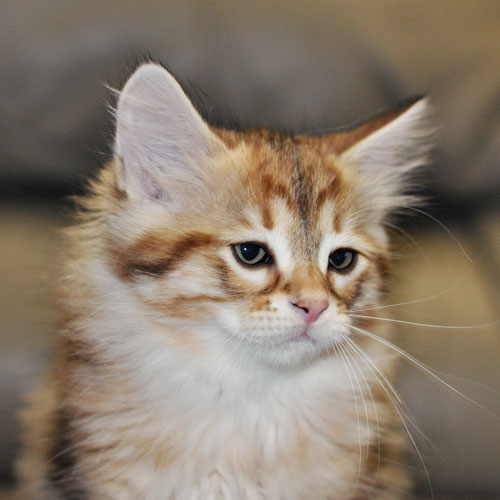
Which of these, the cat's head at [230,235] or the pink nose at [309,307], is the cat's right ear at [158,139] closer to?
the cat's head at [230,235]

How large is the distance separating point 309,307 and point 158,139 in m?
0.40

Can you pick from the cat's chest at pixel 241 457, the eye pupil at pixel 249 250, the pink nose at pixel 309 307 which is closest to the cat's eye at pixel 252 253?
the eye pupil at pixel 249 250

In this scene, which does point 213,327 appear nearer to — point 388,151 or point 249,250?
point 249,250

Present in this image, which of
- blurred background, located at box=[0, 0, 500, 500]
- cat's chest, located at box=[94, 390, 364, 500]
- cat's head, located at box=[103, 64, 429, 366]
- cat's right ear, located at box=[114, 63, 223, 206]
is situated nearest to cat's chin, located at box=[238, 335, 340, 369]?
cat's head, located at box=[103, 64, 429, 366]

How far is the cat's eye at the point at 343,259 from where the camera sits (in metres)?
1.27

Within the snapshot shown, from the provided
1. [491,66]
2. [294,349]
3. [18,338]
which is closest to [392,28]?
[491,66]

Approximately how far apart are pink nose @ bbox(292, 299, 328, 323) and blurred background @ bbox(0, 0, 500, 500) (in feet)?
2.04

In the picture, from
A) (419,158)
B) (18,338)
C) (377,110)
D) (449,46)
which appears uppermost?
(449,46)

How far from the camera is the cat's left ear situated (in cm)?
138

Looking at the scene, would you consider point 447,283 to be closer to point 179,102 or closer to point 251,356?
point 251,356

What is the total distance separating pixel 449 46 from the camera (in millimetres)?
1780

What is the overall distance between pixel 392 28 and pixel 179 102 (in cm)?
84

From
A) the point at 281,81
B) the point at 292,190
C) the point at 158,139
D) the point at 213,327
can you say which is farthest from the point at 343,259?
the point at 281,81

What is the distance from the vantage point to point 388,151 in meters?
1.45
